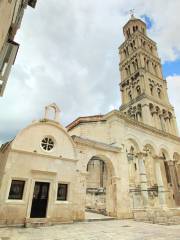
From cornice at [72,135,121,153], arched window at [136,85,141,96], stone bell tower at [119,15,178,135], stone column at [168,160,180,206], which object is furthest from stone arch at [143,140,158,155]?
arched window at [136,85,141,96]

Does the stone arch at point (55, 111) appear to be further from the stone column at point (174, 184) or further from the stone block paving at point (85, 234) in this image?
the stone column at point (174, 184)

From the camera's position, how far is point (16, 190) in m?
10.6

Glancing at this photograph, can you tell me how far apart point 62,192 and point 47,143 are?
3592 mm

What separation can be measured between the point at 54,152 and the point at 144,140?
12.1m

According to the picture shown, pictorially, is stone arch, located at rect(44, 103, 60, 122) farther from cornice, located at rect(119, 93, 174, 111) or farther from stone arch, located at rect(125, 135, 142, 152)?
cornice, located at rect(119, 93, 174, 111)

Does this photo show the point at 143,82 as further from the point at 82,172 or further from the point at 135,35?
the point at 82,172

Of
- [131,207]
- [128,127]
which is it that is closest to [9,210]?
[131,207]

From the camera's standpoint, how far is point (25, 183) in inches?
429

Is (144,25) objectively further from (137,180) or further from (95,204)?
(95,204)

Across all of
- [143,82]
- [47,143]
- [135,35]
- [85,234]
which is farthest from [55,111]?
[135,35]

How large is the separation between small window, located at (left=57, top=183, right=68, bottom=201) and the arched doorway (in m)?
4.72

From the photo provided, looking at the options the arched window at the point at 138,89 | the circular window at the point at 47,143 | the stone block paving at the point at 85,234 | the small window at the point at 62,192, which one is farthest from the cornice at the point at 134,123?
the arched window at the point at 138,89

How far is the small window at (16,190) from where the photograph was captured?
34.0 feet

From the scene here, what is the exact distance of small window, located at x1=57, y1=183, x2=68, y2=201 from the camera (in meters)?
11.8
